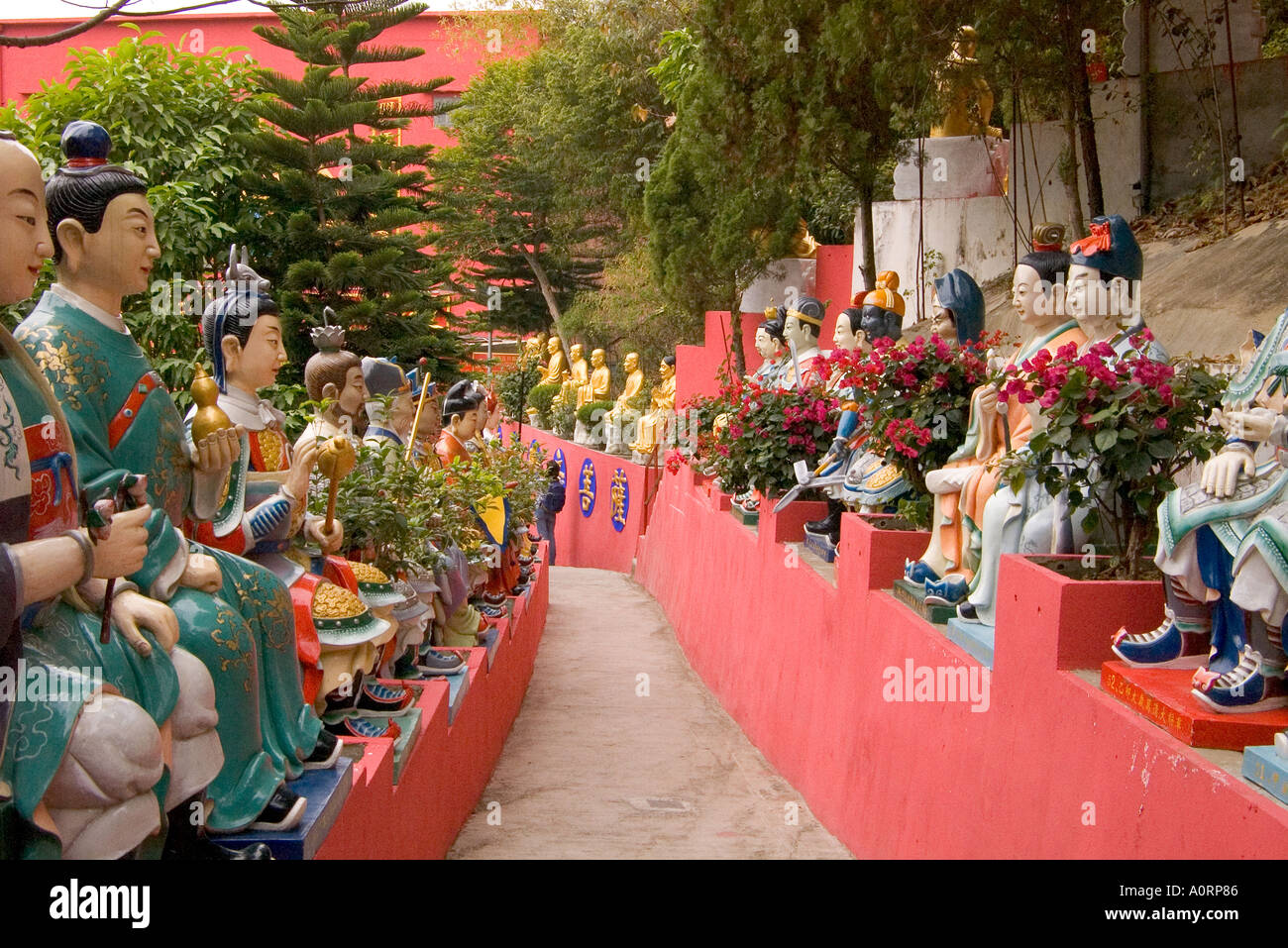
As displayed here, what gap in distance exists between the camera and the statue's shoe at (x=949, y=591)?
5.11 meters

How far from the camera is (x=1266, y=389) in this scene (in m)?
3.20

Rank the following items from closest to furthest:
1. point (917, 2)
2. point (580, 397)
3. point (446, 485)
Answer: point (446, 485) → point (917, 2) → point (580, 397)

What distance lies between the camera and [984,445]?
5070 millimetres

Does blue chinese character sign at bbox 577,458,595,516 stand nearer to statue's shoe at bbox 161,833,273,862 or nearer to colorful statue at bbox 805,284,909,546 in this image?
colorful statue at bbox 805,284,909,546

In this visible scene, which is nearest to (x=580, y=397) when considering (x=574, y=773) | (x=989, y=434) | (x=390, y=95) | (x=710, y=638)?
(x=390, y=95)

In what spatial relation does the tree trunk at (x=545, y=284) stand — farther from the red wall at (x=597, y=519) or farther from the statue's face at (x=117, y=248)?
the statue's face at (x=117, y=248)

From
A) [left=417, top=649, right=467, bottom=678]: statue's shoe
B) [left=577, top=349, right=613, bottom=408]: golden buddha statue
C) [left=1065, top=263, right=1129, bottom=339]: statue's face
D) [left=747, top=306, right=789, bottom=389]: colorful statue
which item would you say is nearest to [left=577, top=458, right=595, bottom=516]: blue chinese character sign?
[left=577, top=349, right=613, bottom=408]: golden buddha statue

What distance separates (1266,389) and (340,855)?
8.32 ft

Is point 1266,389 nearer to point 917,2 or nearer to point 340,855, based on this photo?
point 340,855

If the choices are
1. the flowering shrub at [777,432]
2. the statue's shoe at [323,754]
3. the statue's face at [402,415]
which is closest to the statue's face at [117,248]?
the statue's shoe at [323,754]

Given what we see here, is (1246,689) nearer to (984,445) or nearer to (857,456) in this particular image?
(984,445)

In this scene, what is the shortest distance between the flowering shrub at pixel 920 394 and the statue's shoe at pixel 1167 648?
7.56ft

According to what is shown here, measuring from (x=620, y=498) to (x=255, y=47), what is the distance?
9.10m

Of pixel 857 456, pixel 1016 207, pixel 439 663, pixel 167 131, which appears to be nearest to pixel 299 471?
pixel 439 663
